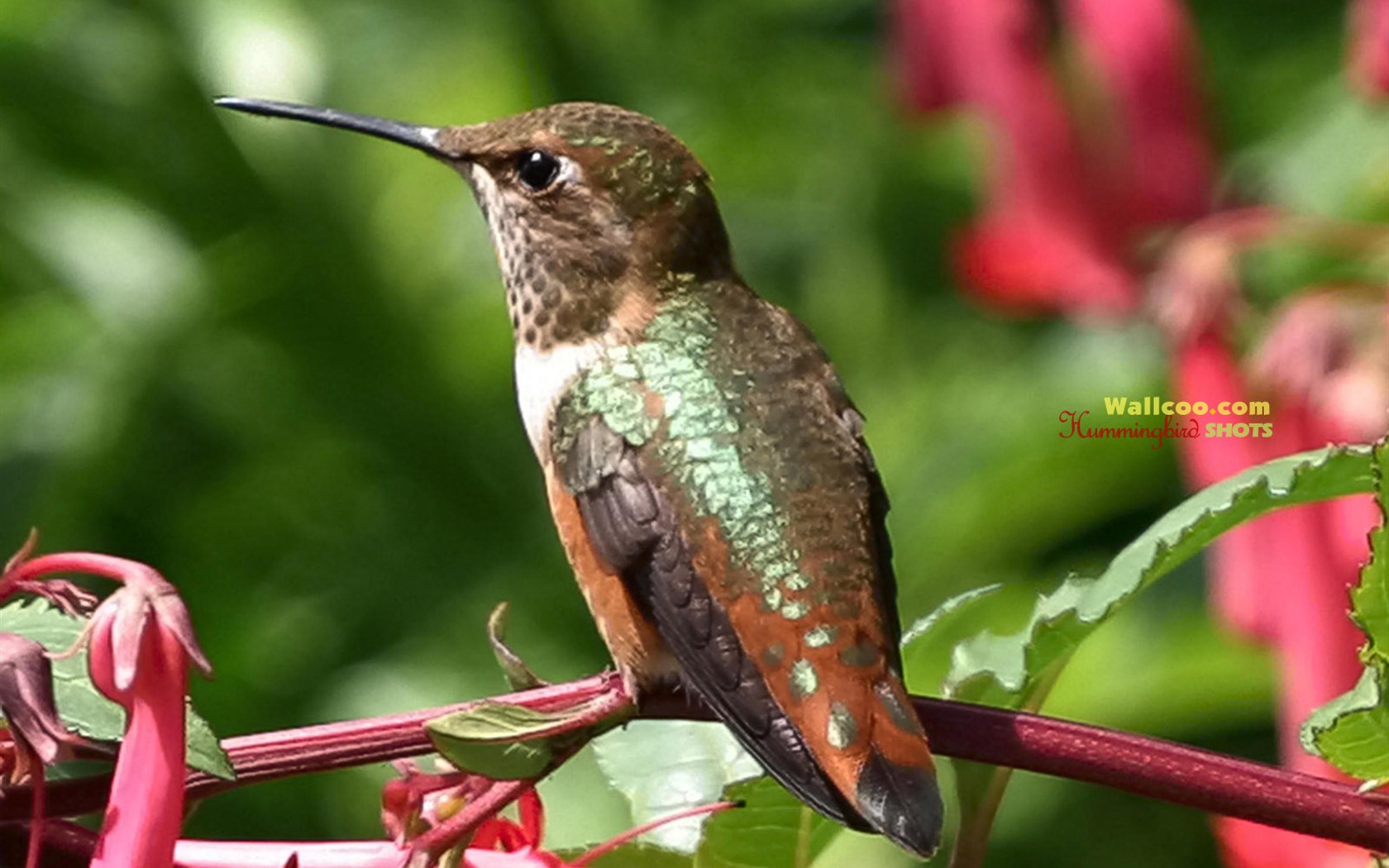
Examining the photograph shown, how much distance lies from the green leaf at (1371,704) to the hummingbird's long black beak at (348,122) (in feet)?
2.52

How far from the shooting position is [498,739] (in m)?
1.11

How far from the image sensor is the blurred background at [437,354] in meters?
2.87

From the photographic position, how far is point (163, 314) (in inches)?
125

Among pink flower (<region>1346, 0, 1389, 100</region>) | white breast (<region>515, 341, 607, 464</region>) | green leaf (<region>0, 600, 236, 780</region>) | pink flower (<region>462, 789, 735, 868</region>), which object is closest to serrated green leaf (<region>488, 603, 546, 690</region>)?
pink flower (<region>462, 789, 735, 868</region>)

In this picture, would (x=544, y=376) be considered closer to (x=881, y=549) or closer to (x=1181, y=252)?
(x=881, y=549)

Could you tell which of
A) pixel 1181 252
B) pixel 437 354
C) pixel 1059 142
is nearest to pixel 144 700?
pixel 1181 252

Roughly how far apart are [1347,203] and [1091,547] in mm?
560

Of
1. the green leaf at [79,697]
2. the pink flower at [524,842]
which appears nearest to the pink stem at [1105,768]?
the green leaf at [79,697]

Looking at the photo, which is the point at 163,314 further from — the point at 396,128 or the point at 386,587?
the point at 396,128

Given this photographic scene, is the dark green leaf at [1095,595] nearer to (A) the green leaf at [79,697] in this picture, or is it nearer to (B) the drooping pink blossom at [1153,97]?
(A) the green leaf at [79,697]

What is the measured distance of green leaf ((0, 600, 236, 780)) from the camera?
43.4 inches

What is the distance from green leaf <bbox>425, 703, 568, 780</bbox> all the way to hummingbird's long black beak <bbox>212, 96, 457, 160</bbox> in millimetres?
619

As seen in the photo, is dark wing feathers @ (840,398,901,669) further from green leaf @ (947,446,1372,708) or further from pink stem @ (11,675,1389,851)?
pink stem @ (11,675,1389,851)

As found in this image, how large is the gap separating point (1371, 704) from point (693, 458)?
18.8 inches
